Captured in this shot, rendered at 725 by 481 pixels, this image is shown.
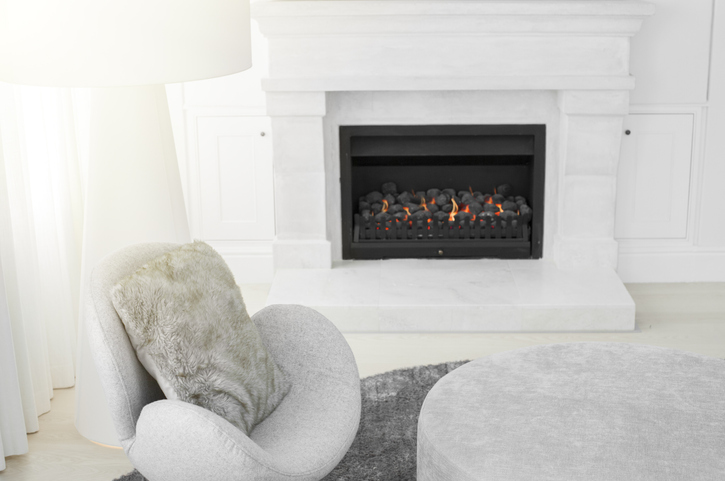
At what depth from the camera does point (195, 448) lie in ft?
4.96

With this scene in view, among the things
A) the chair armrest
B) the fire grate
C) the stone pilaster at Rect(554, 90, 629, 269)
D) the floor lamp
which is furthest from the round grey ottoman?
the fire grate

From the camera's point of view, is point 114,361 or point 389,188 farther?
point 389,188

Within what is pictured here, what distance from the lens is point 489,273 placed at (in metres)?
3.53

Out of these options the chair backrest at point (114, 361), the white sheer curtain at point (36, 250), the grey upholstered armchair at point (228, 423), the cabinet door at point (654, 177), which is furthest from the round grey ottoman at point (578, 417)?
the cabinet door at point (654, 177)

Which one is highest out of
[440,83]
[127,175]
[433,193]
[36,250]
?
[440,83]

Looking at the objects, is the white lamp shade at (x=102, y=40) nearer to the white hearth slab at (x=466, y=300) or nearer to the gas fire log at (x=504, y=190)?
the white hearth slab at (x=466, y=300)

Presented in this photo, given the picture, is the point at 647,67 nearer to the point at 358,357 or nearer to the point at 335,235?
the point at 335,235

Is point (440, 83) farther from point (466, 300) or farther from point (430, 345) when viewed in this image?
point (430, 345)

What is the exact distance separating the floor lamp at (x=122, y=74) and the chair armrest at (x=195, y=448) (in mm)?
758

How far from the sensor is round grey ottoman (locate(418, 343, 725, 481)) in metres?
1.48

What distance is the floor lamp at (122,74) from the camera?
166 cm

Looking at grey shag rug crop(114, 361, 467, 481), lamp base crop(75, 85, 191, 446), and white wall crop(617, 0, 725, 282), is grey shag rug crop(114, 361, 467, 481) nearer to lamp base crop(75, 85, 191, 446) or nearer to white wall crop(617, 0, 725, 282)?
lamp base crop(75, 85, 191, 446)

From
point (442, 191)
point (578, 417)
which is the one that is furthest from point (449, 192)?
point (578, 417)

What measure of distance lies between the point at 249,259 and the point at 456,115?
1249 millimetres
